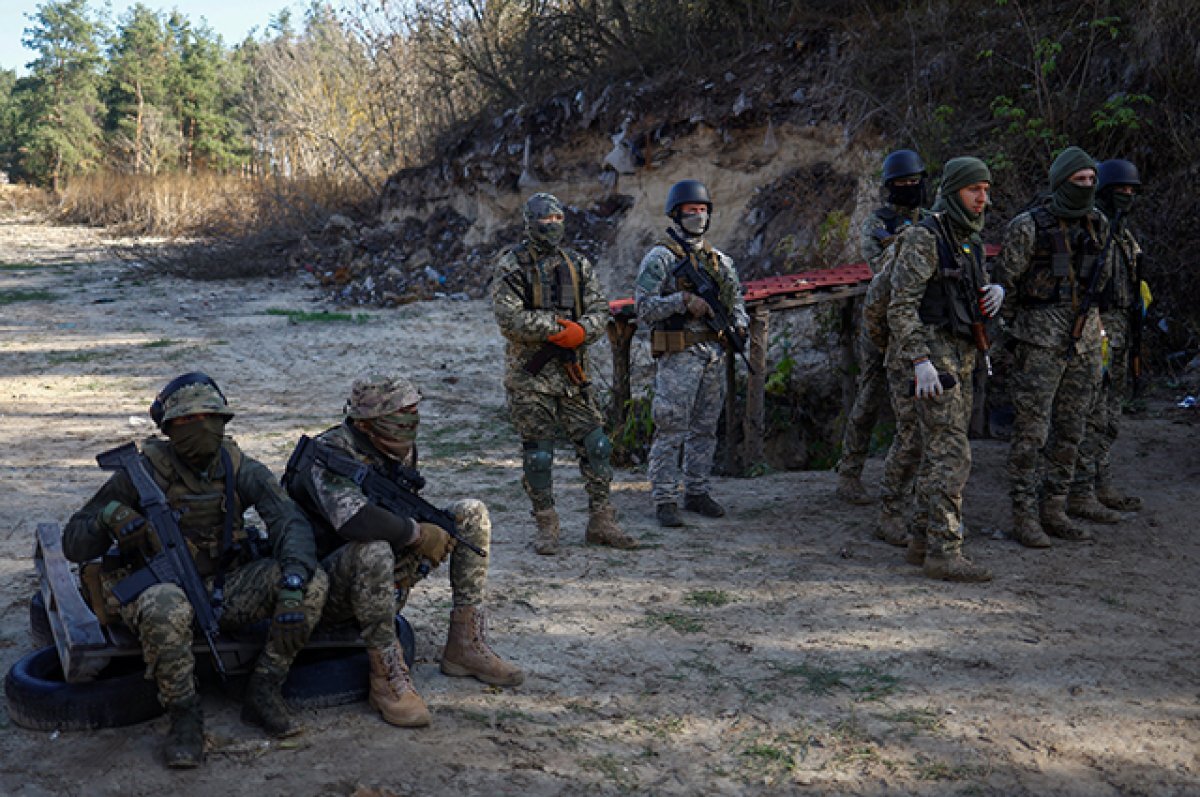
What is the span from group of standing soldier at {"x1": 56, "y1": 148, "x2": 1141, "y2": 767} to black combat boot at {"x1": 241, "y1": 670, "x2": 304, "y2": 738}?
10 mm

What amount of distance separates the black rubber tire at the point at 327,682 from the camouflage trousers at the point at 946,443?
116 inches

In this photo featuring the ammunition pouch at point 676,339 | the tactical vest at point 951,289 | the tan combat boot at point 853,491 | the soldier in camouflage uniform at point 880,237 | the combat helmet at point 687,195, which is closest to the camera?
the tactical vest at point 951,289

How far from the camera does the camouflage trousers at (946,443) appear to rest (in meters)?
5.23

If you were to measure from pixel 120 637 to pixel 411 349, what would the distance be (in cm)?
909

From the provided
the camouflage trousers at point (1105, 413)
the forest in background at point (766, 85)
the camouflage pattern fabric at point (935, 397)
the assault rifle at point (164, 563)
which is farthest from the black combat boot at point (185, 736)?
the forest in background at point (766, 85)

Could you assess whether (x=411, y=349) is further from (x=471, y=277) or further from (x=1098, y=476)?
(x=1098, y=476)

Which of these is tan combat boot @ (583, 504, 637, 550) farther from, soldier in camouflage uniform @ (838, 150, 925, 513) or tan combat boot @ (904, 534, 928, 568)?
soldier in camouflage uniform @ (838, 150, 925, 513)

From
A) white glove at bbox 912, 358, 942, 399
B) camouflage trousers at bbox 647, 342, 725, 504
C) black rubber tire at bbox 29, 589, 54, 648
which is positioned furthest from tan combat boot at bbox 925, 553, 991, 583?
black rubber tire at bbox 29, 589, 54, 648

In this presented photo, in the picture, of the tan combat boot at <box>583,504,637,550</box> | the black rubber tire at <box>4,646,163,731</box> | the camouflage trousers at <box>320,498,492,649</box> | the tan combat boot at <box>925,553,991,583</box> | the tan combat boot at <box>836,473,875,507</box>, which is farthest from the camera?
the tan combat boot at <box>836,473,875,507</box>

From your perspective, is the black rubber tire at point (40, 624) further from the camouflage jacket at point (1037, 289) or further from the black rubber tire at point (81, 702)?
the camouflage jacket at point (1037, 289)

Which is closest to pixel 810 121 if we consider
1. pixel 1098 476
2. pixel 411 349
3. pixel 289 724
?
pixel 411 349

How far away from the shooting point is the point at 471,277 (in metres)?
16.5

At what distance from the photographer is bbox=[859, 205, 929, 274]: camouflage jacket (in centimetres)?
653

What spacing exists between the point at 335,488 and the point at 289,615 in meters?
0.46
